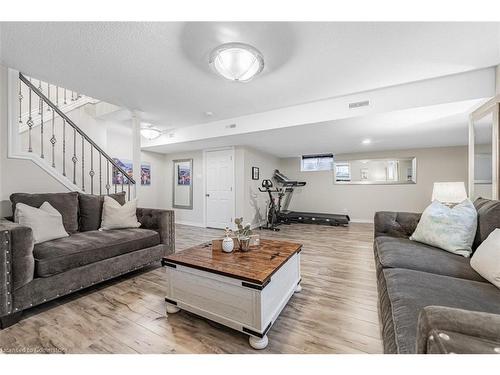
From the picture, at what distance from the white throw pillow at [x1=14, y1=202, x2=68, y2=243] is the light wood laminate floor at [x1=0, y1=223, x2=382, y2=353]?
595 millimetres

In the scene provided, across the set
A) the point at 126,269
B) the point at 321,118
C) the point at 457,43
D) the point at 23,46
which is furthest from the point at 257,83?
the point at 126,269

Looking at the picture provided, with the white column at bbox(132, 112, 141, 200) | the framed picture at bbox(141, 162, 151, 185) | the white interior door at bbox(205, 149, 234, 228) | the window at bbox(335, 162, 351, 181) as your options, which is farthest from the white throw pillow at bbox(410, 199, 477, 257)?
the framed picture at bbox(141, 162, 151, 185)

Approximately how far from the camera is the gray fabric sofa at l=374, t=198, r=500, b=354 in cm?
61

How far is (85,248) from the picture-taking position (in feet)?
6.18

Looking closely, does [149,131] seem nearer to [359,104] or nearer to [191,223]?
[191,223]

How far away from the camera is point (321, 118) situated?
3.06 metres

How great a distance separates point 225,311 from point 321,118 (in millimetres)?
2795

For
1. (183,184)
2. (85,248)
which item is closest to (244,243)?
(85,248)

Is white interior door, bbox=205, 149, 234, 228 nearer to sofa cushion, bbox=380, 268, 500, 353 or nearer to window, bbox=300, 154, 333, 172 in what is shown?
window, bbox=300, 154, 333, 172

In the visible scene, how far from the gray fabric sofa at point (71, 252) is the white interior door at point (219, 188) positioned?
2402 millimetres

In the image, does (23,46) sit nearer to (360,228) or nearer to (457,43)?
(457,43)

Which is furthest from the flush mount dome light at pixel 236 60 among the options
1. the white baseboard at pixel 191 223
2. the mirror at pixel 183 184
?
the white baseboard at pixel 191 223

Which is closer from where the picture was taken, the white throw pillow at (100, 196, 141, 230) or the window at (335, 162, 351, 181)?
the white throw pillow at (100, 196, 141, 230)

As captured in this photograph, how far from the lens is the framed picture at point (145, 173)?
5481 mm
